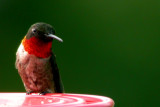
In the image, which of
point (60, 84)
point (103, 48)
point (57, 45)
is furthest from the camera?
point (57, 45)

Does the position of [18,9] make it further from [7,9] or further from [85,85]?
[85,85]

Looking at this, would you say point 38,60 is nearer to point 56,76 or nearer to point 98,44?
point 56,76

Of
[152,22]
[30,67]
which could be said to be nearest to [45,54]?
[30,67]

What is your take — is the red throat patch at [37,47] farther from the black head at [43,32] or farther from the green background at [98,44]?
the green background at [98,44]

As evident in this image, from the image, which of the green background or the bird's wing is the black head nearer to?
the bird's wing

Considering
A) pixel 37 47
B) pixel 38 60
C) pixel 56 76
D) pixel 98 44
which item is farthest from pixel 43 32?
pixel 98 44

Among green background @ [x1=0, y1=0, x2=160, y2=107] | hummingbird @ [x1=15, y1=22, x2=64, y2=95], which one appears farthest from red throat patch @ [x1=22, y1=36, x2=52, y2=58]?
green background @ [x1=0, y1=0, x2=160, y2=107]
